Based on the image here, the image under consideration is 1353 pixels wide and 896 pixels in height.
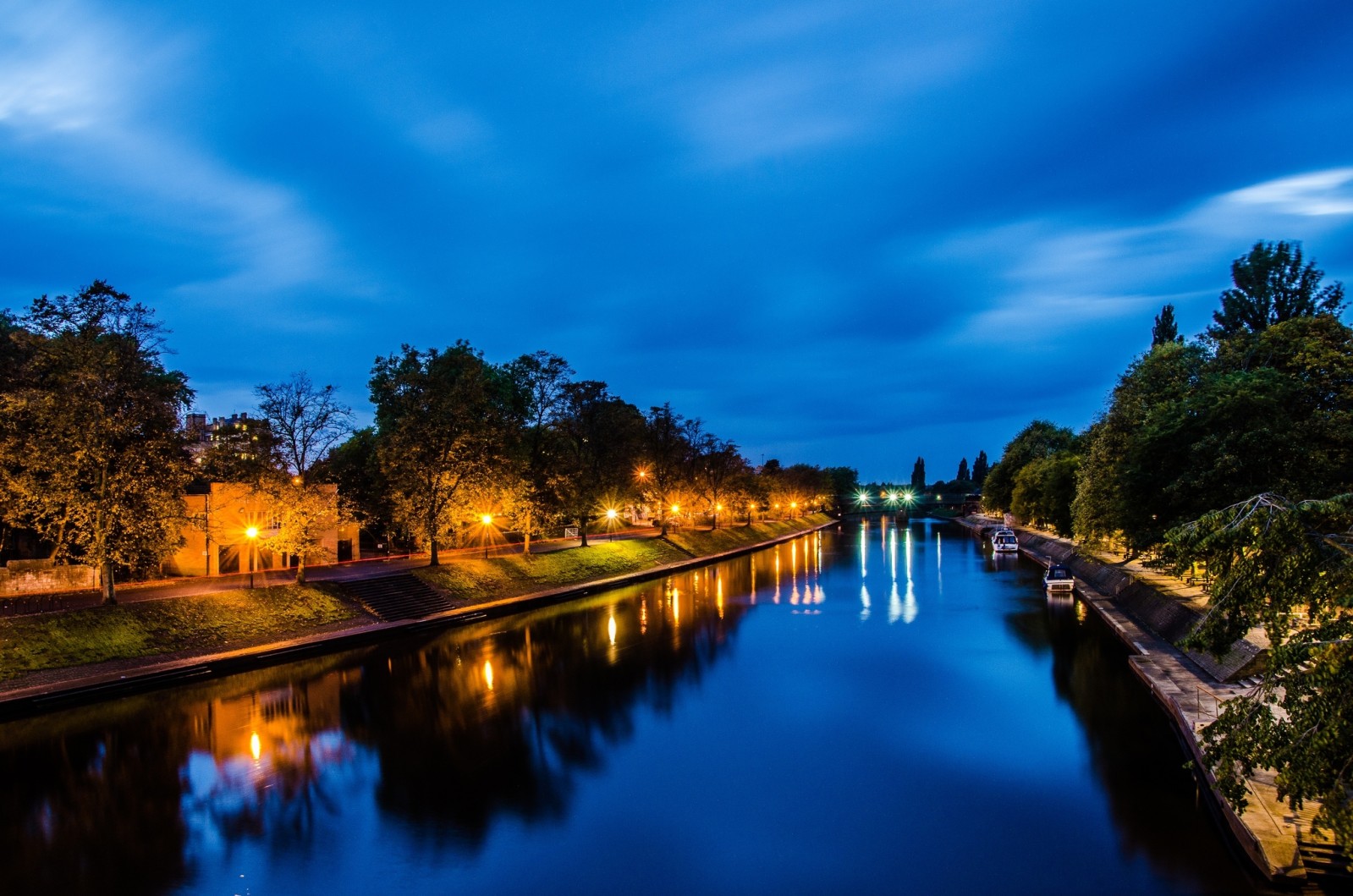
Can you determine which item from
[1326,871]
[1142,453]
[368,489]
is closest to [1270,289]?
[1142,453]

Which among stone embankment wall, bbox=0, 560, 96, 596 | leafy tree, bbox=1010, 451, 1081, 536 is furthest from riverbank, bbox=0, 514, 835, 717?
leafy tree, bbox=1010, 451, 1081, 536

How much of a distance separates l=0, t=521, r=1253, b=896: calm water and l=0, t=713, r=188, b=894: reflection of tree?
0.22ft

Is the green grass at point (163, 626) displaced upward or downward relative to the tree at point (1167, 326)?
downward

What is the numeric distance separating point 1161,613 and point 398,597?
3401 cm

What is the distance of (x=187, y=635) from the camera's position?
2884 centimetres

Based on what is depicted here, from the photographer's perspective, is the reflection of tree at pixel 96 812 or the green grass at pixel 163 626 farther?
the green grass at pixel 163 626

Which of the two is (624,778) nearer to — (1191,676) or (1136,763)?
(1136,763)

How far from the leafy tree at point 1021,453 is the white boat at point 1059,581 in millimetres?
48211

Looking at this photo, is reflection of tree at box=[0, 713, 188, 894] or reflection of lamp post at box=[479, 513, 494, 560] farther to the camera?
reflection of lamp post at box=[479, 513, 494, 560]

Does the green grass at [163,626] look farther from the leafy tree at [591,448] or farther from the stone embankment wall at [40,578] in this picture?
the leafy tree at [591,448]

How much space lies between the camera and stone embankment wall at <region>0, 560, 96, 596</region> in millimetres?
31141

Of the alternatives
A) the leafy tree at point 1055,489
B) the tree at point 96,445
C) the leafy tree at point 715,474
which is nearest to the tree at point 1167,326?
the leafy tree at point 1055,489

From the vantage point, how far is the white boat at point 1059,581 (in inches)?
1880

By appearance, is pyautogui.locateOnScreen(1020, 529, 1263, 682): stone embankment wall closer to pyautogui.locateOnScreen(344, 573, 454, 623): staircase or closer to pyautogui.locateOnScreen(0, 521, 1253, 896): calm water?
pyautogui.locateOnScreen(0, 521, 1253, 896): calm water
